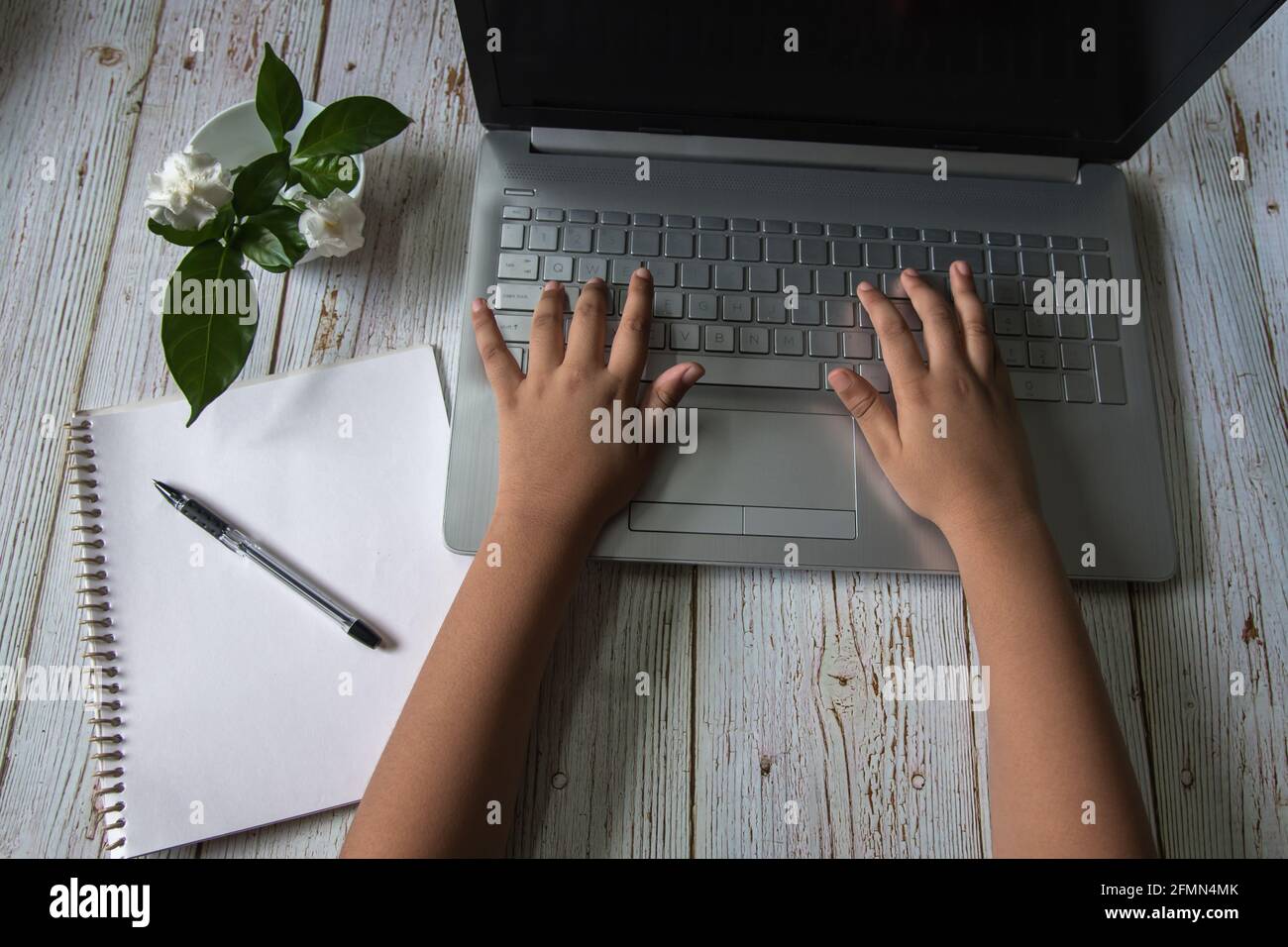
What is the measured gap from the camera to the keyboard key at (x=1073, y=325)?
0.63 metres

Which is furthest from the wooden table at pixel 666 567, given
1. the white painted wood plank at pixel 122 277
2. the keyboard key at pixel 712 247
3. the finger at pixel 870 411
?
the keyboard key at pixel 712 247

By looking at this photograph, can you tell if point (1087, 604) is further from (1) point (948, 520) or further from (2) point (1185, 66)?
(2) point (1185, 66)

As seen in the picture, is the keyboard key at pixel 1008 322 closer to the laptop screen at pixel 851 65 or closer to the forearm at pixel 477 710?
the laptop screen at pixel 851 65

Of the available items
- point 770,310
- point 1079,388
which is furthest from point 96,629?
point 1079,388

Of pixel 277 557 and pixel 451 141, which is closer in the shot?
pixel 277 557

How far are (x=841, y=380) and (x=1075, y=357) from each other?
20 centimetres

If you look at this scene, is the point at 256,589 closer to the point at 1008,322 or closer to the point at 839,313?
the point at 839,313

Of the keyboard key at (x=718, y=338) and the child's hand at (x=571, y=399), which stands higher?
the keyboard key at (x=718, y=338)

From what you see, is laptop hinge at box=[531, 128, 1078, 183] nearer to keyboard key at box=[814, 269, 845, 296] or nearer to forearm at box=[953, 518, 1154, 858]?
keyboard key at box=[814, 269, 845, 296]

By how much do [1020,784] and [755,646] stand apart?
19 centimetres

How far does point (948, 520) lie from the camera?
576mm

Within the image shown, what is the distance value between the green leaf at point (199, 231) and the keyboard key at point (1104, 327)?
2.18 ft

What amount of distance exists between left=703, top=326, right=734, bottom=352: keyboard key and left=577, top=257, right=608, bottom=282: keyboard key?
9 cm
